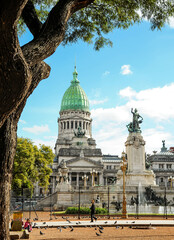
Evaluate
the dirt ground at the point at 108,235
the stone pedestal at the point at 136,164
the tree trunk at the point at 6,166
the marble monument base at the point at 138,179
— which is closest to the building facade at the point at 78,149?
A: the stone pedestal at the point at 136,164

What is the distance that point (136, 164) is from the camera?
5484 cm

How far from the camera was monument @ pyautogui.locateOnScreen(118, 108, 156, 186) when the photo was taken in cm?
5356

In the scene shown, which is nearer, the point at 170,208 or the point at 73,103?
the point at 170,208

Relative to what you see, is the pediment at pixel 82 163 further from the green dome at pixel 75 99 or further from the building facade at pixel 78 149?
the green dome at pixel 75 99

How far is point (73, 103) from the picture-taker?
126062mm

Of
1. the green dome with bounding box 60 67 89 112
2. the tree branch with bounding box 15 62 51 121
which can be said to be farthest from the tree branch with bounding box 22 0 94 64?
the green dome with bounding box 60 67 89 112

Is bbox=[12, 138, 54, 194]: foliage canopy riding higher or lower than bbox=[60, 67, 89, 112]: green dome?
lower

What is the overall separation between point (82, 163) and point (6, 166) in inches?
3593

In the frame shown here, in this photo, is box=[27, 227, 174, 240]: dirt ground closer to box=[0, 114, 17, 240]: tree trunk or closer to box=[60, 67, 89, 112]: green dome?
box=[0, 114, 17, 240]: tree trunk

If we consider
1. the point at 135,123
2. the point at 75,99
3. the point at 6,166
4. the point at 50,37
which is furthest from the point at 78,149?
the point at 50,37

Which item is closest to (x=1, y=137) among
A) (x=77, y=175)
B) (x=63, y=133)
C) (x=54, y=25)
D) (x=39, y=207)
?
(x=54, y=25)

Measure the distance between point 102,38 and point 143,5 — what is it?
288cm

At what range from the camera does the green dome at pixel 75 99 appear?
12569cm

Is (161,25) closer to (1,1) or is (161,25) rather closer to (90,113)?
(1,1)
